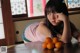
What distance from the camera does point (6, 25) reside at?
14.4ft

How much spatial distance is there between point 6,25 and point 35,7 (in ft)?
2.73

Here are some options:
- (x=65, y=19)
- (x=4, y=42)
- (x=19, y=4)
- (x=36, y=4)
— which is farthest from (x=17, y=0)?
(x=65, y=19)

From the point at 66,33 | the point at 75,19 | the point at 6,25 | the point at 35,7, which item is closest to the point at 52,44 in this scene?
the point at 66,33

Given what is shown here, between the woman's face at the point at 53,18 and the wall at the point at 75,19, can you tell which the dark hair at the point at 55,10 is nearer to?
the woman's face at the point at 53,18

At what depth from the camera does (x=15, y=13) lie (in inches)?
179

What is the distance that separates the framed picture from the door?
51cm

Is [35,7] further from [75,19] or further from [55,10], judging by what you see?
[55,10]

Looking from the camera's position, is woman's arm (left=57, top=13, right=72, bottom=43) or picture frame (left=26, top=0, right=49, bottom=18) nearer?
woman's arm (left=57, top=13, right=72, bottom=43)

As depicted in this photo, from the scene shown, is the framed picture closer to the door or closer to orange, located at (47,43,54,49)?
the door

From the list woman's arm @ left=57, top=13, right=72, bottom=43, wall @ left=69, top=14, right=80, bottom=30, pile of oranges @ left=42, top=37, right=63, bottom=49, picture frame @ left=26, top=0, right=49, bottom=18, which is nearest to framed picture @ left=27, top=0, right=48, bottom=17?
picture frame @ left=26, top=0, right=49, bottom=18

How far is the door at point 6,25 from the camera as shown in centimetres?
435

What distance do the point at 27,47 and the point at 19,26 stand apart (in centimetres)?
279

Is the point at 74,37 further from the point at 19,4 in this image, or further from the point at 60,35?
the point at 19,4

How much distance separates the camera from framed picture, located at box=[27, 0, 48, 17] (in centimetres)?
461
